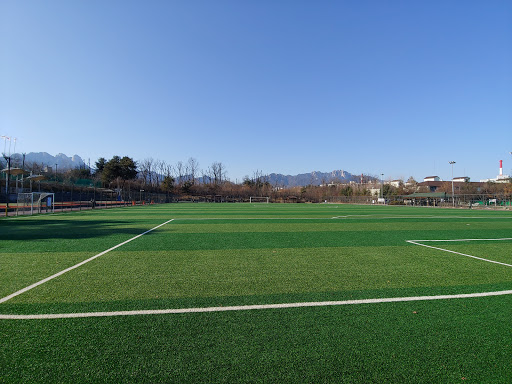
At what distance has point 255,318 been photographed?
3434 millimetres

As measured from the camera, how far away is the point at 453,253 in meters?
7.32

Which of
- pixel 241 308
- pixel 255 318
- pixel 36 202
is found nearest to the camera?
pixel 255 318

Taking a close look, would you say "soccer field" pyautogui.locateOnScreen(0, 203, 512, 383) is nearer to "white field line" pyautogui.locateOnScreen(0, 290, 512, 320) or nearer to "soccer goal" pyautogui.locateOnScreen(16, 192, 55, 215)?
"white field line" pyautogui.locateOnScreen(0, 290, 512, 320)

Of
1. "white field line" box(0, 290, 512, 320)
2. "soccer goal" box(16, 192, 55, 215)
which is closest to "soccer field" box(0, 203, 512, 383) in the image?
"white field line" box(0, 290, 512, 320)

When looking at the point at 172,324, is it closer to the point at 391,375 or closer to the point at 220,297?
the point at 220,297

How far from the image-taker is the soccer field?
8.03 feet

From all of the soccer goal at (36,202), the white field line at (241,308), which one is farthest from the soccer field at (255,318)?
the soccer goal at (36,202)

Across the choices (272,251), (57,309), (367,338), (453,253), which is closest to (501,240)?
(453,253)

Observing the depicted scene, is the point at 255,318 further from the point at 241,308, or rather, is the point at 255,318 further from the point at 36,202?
the point at 36,202

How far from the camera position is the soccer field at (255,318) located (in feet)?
8.03

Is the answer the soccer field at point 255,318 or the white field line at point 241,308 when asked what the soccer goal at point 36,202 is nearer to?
the soccer field at point 255,318

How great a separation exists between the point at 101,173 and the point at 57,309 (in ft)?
228

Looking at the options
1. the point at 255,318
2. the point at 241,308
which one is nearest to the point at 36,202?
the point at 241,308

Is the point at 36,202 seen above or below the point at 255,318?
above
